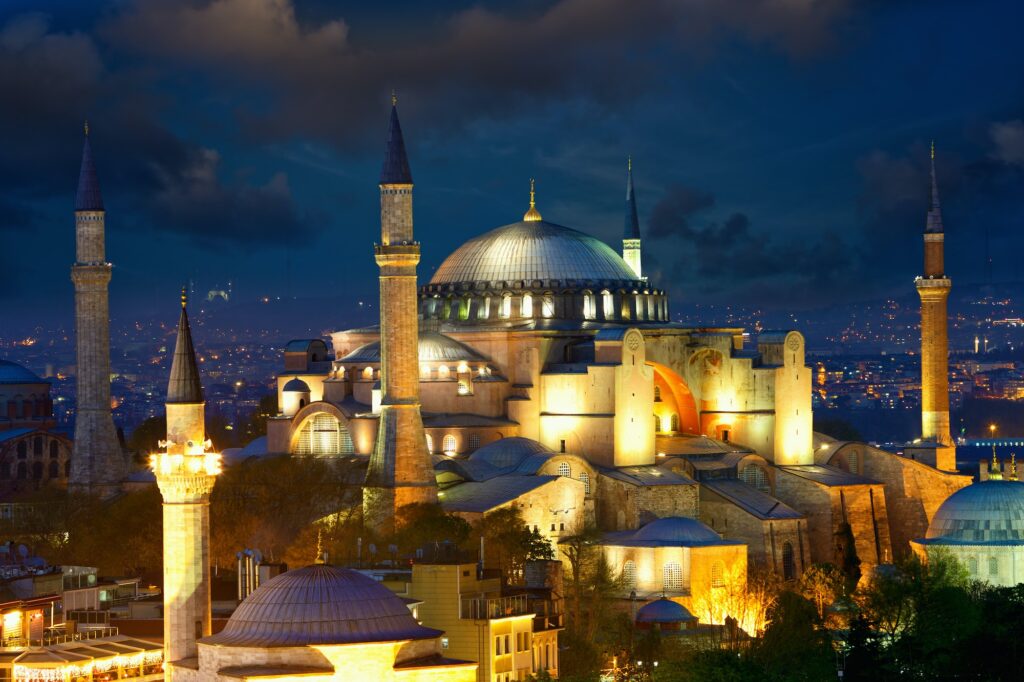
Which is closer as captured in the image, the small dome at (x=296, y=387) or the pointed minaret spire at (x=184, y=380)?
the pointed minaret spire at (x=184, y=380)

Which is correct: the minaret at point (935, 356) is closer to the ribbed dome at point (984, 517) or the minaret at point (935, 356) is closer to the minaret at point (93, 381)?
the ribbed dome at point (984, 517)

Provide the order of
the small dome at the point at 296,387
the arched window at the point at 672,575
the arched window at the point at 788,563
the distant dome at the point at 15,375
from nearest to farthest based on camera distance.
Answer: the arched window at the point at 672,575
the arched window at the point at 788,563
the small dome at the point at 296,387
the distant dome at the point at 15,375

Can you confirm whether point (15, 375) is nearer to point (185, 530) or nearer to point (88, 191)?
point (88, 191)

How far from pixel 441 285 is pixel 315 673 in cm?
→ 3367

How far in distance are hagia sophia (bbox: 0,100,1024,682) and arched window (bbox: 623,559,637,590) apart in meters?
0.04

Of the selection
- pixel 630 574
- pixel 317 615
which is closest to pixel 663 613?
pixel 630 574

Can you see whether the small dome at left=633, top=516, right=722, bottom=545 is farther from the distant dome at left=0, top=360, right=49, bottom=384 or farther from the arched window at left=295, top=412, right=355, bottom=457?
the distant dome at left=0, top=360, right=49, bottom=384

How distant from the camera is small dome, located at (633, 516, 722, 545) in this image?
182ft

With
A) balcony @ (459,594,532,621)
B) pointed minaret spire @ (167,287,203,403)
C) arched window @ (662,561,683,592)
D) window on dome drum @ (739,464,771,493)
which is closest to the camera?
pointed minaret spire @ (167,287,203,403)

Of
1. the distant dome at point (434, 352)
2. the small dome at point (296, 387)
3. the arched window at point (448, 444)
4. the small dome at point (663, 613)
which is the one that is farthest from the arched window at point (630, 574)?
the small dome at point (296, 387)

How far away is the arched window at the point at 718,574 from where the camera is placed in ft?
181

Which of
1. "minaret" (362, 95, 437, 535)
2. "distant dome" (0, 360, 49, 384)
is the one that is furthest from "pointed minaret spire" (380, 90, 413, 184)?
"distant dome" (0, 360, 49, 384)

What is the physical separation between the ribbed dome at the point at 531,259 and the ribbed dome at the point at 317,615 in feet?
101

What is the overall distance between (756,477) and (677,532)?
8.71 m
